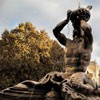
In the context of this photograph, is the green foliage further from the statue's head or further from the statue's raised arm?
the statue's head

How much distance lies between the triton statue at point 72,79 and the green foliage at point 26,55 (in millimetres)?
28899

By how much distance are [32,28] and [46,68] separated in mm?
5987

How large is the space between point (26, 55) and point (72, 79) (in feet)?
114

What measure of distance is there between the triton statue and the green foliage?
2890 centimetres

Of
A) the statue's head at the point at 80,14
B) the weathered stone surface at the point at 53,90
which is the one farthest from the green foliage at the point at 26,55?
the weathered stone surface at the point at 53,90

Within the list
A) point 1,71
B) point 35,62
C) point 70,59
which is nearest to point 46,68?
point 35,62

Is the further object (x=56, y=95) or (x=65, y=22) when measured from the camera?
(x=65, y=22)

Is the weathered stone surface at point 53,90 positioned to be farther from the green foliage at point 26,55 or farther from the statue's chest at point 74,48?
the green foliage at point 26,55

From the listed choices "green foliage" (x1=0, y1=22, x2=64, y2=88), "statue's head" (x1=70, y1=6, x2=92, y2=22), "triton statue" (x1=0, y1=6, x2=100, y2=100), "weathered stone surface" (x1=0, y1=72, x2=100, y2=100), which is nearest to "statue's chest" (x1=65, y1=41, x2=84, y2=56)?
"triton statue" (x1=0, y1=6, x2=100, y2=100)

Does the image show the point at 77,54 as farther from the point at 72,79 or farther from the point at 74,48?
the point at 72,79

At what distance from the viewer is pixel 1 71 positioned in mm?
45438

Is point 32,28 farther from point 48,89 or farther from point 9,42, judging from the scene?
point 48,89

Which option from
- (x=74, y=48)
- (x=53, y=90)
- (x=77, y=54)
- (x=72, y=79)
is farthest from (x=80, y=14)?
(x=53, y=90)

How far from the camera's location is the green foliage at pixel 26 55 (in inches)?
1764
